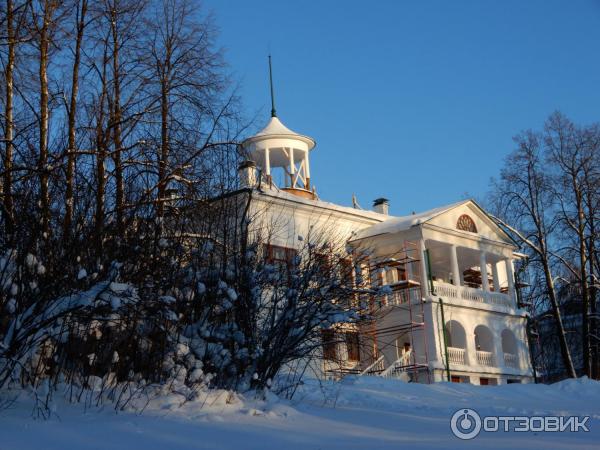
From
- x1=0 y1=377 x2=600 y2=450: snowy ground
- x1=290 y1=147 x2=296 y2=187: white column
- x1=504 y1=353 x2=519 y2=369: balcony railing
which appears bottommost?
x1=0 y1=377 x2=600 y2=450: snowy ground

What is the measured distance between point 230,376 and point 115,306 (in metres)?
3.38

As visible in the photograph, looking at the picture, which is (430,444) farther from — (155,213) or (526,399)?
(526,399)

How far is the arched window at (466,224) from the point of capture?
3444 centimetres

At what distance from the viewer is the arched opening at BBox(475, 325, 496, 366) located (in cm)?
3266

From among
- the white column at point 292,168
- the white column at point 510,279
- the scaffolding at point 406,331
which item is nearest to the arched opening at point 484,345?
the white column at point 510,279

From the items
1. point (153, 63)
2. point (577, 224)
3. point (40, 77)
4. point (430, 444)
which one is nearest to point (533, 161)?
point (577, 224)

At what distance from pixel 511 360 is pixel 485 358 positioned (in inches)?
91.7

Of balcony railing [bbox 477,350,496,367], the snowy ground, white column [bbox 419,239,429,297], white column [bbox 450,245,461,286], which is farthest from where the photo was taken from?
white column [bbox 450,245,461,286]

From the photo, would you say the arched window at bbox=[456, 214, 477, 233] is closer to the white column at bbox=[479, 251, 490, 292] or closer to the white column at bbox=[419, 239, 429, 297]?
the white column at bbox=[479, 251, 490, 292]

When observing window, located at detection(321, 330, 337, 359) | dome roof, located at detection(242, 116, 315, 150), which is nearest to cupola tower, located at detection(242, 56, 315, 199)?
dome roof, located at detection(242, 116, 315, 150)

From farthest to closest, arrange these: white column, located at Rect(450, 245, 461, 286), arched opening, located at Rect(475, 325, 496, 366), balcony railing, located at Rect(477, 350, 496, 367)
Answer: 1. white column, located at Rect(450, 245, 461, 286)
2. arched opening, located at Rect(475, 325, 496, 366)
3. balcony railing, located at Rect(477, 350, 496, 367)

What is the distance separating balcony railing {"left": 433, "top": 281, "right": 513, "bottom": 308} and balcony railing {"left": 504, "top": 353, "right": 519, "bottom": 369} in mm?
2096

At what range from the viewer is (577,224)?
116 feet

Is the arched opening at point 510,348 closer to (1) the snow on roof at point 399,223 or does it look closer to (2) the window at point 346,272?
(1) the snow on roof at point 399,223
